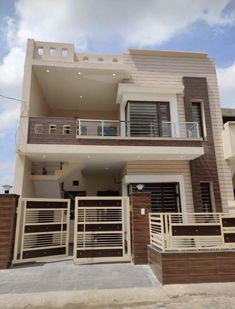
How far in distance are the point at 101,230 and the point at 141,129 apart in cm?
471

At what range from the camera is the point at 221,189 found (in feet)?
34.4

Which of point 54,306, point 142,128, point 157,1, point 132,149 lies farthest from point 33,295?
point 157,1

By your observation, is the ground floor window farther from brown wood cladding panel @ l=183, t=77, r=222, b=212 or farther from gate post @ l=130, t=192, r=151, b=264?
gate post @ l=130, t=192, r=151, b=264

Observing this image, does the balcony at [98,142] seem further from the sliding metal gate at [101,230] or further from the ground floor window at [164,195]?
the sliding metal gate at [101,230]

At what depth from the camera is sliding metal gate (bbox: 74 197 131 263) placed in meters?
7.23

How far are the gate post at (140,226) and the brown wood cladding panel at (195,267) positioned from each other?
1.37 meters

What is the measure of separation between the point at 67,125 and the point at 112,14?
4182 millimetres

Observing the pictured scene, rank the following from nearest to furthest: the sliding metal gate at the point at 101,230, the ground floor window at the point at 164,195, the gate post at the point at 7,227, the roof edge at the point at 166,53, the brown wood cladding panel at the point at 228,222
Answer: the brown wood cladding panel at the point at 228,222, the gate post at the point at 7,227, the sliding metal gate at the point at 101,230, the ground floor window at the point at 164,195, the roof edge at the point at 166,53

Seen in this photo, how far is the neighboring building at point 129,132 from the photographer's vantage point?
888 cm

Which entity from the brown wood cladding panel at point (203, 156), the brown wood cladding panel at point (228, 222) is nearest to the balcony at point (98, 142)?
the brown wood cladding panel at point (203, 156)

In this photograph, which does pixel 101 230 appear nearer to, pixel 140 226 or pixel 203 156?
pixel 140 226

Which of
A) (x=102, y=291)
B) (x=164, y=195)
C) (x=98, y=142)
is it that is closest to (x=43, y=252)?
(x=102, y=291)

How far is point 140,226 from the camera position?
23.2ft

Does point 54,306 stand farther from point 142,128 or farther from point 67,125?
point 142,128
